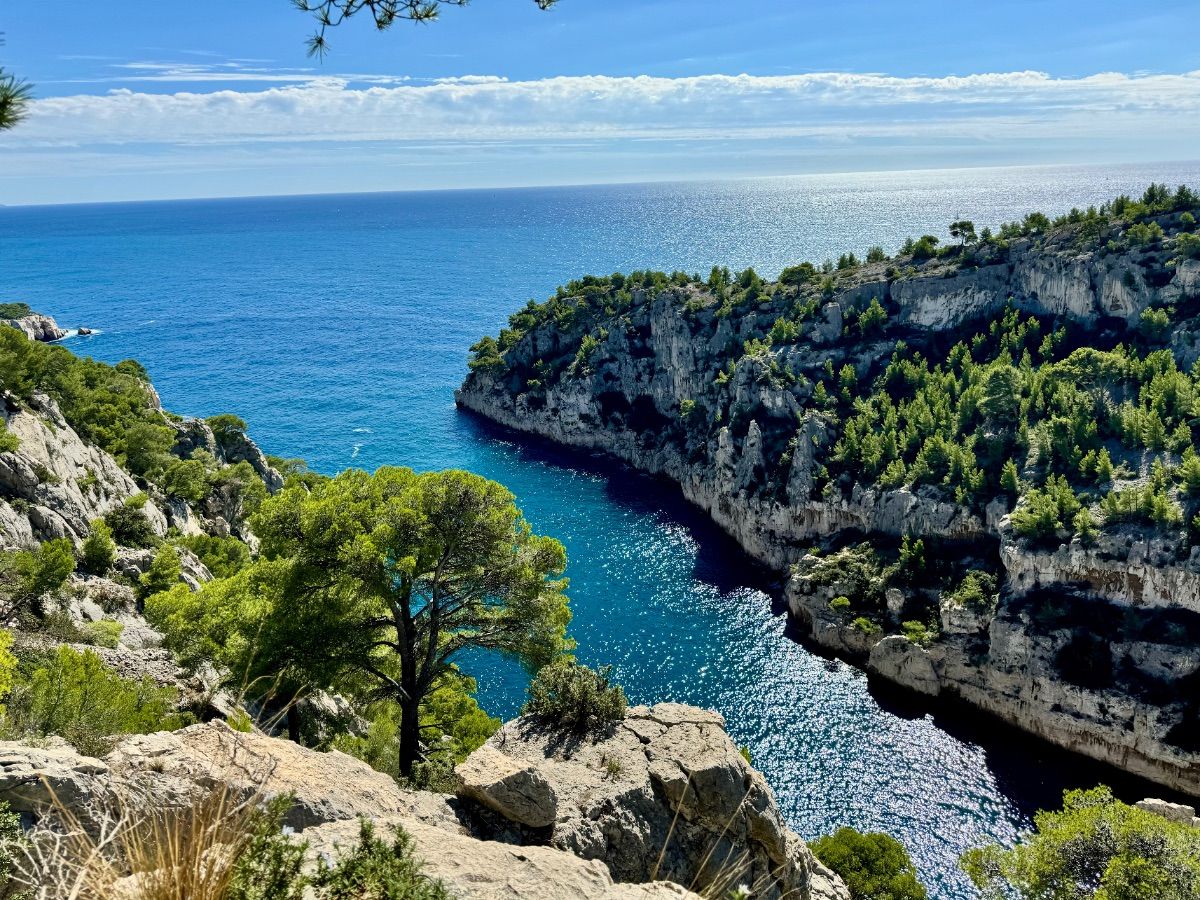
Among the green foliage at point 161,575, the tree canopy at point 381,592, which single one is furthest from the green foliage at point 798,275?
the green foliage at point 161,575

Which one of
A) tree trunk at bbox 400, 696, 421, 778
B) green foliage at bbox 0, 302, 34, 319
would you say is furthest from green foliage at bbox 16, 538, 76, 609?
green foliage at bbox 0, 302, 34, 319

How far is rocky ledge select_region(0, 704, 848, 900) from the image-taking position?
8664 mm

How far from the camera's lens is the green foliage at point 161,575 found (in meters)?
30.6

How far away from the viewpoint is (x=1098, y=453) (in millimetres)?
49938

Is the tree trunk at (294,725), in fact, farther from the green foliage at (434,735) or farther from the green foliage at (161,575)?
the green foliage at (161,575)

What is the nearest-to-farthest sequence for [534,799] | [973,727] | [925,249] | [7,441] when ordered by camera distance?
[534,799]
[7,441]
[973,727]
[925,249]

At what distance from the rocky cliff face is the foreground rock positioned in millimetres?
31925

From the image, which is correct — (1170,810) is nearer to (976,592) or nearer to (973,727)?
(973,727)

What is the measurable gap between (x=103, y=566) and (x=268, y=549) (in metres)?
15.8

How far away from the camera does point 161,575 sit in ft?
102

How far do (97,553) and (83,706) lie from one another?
18795 mm

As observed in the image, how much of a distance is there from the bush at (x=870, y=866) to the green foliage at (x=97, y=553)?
30528 millimetres

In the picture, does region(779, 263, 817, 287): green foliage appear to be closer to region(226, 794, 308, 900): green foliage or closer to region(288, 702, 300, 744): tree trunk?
region(288, 702, 300, 744): tree trunk

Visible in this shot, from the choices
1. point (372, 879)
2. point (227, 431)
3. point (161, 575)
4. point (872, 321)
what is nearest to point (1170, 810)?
point (372, 879)
